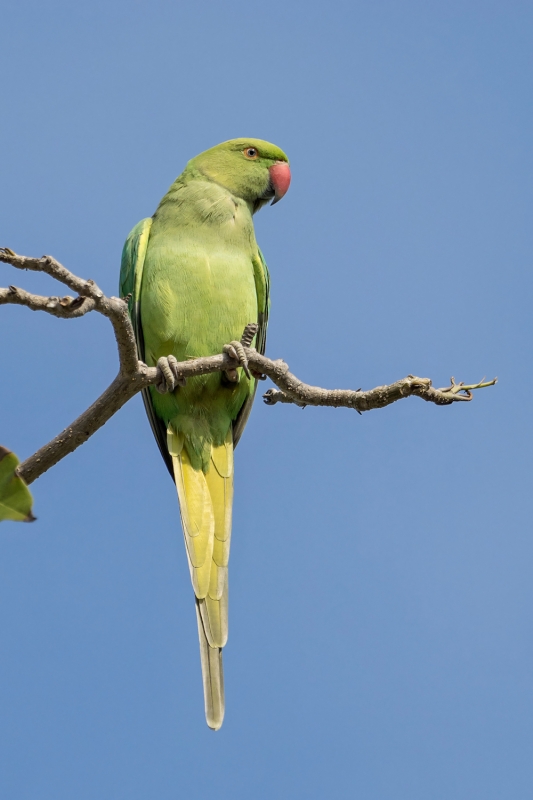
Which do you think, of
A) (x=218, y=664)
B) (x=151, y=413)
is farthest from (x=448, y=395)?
(x=151, y=413)

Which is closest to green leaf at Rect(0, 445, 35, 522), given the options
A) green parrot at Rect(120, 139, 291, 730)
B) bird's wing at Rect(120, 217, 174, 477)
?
green parrot at Rect(120, 139, 291, 730)

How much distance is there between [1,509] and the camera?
174cm

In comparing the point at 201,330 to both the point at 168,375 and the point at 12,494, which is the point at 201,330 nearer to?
the point at 168,375

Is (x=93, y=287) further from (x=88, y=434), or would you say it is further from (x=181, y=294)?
(x=181, y=294)

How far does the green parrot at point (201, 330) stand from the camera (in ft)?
12.8

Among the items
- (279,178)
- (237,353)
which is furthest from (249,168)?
(237,353)

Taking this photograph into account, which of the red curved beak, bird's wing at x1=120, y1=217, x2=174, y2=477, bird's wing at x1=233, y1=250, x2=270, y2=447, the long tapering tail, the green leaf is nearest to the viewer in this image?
the green leaf

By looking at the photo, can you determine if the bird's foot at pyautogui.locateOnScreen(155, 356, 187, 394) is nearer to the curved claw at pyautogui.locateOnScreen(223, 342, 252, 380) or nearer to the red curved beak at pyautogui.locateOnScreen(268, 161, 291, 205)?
the curved claw at pyautogui.locateOnScreen(223, 342, 252, 380)

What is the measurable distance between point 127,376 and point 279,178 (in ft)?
7.60

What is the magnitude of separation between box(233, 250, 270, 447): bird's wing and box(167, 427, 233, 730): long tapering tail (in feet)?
0.38

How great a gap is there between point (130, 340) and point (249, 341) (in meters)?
0.63

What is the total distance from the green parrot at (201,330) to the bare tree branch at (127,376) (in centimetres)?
43

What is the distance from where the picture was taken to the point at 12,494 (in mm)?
1749

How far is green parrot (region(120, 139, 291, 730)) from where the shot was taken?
392 centimetres
